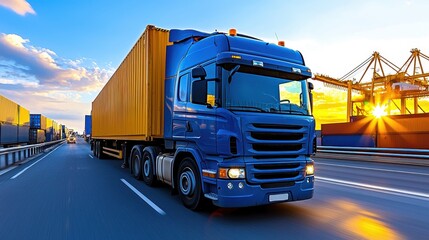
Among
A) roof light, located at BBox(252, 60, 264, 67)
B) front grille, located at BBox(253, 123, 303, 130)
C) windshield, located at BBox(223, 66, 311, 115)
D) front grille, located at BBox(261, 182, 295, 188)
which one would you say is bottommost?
front grille, located at BBox(261, 182, 295, 188)

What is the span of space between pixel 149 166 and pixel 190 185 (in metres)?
3.15

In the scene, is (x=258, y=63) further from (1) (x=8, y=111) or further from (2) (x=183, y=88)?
(1) (x=8, y=111)

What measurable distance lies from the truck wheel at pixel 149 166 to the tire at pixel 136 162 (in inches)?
21.7

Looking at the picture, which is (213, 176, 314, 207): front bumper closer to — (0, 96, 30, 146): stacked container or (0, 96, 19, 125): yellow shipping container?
(0, 96, 30, 146): stacked container

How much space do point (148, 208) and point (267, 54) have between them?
152 inches

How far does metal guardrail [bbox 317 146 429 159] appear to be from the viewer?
51.0ft

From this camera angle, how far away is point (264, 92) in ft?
18.4

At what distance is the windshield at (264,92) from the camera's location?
531 centimetres

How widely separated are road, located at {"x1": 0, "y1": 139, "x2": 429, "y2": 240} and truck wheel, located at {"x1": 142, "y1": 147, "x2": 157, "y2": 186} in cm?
25

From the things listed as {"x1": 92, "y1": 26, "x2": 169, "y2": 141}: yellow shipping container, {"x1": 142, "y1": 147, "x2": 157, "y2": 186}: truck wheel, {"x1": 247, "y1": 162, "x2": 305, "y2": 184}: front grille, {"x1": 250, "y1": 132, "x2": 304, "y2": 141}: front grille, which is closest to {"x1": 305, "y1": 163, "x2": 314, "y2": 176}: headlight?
{"x1": 247, "y1": 162, "x2": 305, "y2": 184}: front grille

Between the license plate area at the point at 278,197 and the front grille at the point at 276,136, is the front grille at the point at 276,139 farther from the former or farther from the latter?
the license plate area at the point at 278,197

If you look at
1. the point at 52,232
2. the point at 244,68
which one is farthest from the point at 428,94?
the point at 52,232

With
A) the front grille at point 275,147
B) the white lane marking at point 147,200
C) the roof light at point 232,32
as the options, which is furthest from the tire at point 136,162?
the front grille at point 275,147

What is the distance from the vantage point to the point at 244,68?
546 cm
